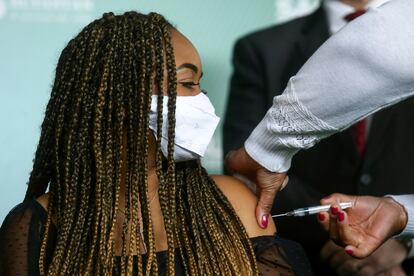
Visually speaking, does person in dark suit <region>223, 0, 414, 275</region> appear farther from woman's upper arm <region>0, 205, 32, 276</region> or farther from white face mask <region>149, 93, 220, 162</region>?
woman's upper arm <region>0, 205, 32, 276</region>

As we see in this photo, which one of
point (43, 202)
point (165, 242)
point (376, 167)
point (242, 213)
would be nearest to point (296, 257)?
point (242, 213)

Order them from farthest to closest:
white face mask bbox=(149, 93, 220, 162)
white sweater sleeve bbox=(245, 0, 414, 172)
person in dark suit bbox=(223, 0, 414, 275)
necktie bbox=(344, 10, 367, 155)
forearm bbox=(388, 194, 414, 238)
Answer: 1. necktie bbox=(344, 10, 367, 155)
2. person in dark suit bbox=(223, 0, 414, 275)
3. forearm bbox=(388, 194, 414, 238)
4. white face mask bbox=(149, 93, 220, 162)
5. white sweater sleeve bbox=(245, 0, 414, 172)

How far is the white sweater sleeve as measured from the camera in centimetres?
145

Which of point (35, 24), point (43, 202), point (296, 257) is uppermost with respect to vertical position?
point (35, 24)

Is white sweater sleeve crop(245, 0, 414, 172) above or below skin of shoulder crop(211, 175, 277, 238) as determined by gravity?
above

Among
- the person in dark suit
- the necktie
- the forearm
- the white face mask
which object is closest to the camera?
the white face mask

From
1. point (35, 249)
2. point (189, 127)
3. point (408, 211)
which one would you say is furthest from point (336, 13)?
point (35, 249)

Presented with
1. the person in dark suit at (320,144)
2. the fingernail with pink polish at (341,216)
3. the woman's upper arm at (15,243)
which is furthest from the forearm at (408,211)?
the woman's upper arm at (15,243)

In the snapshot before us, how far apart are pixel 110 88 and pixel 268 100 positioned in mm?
829

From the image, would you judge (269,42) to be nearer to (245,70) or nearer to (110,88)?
(245,70)

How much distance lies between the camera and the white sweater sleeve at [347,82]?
1.45 meters

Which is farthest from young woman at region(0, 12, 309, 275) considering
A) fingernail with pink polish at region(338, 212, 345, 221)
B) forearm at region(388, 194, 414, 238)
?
forearm at region(388, 194, 414, 238)

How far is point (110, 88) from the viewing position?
156cm

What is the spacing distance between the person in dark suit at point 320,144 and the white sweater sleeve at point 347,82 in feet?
1.62
